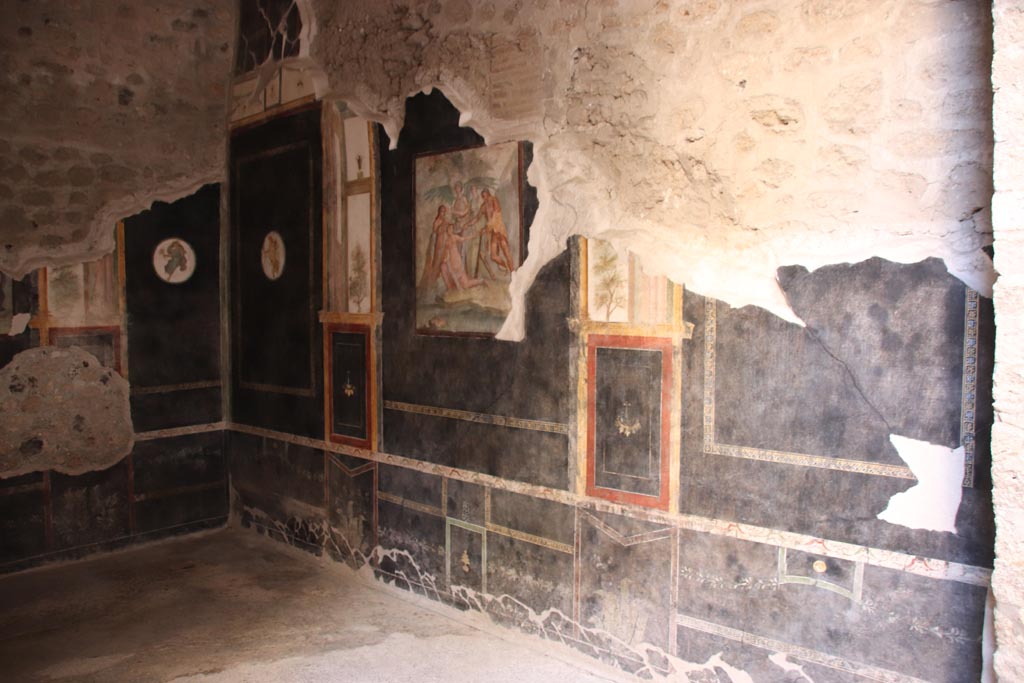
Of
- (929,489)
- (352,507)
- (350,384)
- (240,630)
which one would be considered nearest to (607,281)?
(929,489)

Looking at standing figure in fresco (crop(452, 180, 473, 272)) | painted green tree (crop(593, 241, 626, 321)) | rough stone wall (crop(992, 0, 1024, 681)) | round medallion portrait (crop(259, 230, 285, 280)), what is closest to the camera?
rough stone wall (crop(992, 0, 1024, 681))

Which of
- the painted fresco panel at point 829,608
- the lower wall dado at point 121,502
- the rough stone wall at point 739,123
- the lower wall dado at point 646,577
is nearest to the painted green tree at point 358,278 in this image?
the lower wall dado at point 646,577

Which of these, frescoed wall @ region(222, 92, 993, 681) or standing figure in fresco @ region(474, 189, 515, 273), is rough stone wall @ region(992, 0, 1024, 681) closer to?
frescoed wall @ region(222, 92, 993, 681)

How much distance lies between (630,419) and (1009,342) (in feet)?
4.19

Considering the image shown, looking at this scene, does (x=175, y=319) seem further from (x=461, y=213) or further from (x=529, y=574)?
(x=529, y=574)

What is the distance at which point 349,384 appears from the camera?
3.91 meters

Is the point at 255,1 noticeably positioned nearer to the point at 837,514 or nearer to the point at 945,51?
the point at 945,51

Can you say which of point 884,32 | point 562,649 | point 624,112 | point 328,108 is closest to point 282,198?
point 328,108

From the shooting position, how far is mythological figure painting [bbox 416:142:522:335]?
3.16 metres

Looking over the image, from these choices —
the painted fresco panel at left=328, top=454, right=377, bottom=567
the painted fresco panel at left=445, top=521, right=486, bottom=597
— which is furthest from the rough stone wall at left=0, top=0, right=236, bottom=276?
the painted fresco panel at left=445, top=521, right=486, bottom=597

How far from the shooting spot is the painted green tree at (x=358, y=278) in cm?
380

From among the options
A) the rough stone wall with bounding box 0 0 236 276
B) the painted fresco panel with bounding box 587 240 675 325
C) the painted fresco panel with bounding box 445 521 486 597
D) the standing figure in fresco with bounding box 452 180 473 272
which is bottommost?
the painted fresco panel with bounding box 445 521 486 597

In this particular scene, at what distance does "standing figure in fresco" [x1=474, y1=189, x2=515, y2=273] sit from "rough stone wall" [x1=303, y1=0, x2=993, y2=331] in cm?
11

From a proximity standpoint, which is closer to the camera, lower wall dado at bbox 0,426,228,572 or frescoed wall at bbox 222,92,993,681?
frescoed wall at bbox 222,92,993,681
